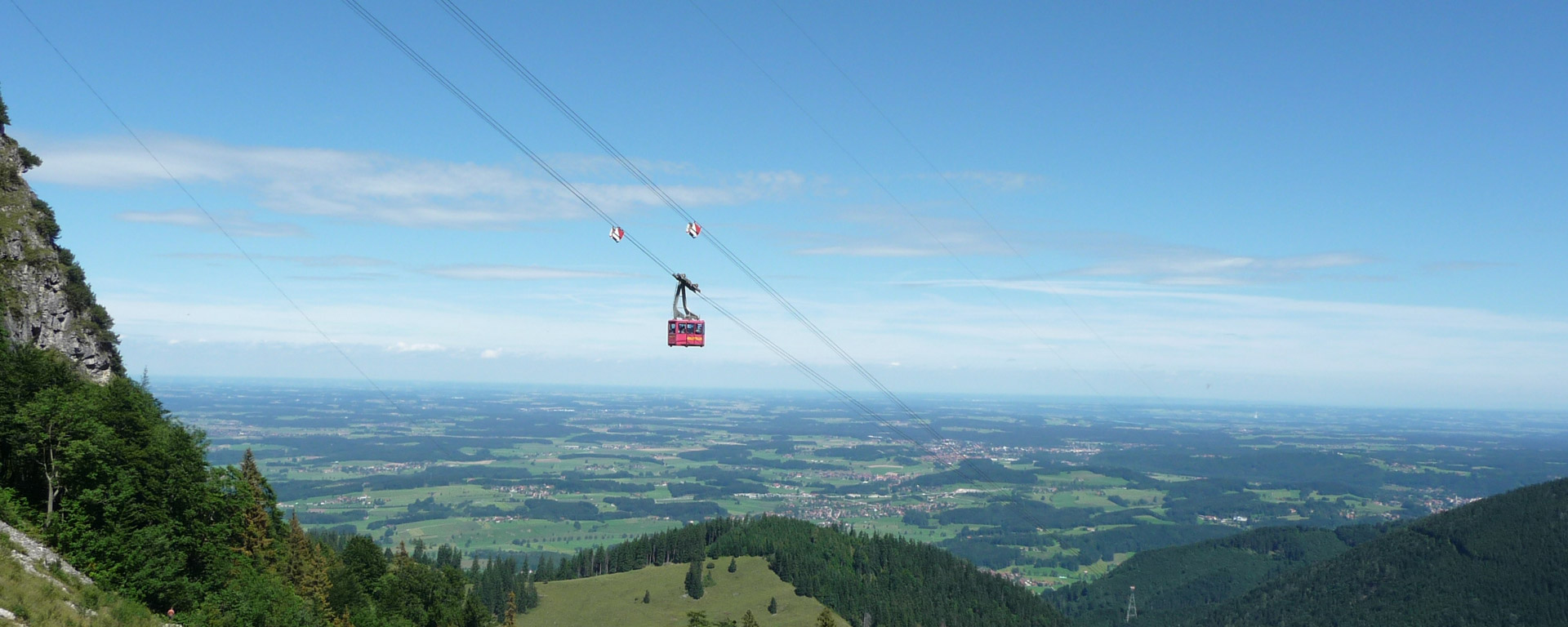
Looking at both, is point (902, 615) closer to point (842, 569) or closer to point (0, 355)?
point (842, 569)

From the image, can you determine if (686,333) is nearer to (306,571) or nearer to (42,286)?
(306,571)

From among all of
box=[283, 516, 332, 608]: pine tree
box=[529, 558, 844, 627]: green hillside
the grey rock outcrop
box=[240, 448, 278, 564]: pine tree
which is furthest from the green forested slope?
the grey rock outcrop

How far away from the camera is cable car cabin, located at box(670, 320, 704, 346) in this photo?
4428cm

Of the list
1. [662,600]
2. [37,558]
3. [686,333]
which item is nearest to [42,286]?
[37,558]

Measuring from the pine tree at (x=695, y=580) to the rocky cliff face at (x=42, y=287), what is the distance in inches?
4268

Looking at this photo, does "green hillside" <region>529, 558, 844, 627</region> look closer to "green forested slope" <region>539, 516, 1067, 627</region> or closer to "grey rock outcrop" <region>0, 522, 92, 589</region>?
"green forested slope" <region>539, 516, 1067, 627</region>

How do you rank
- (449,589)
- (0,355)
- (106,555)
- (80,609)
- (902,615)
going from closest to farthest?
(80,609)
(106,555)
(0,355)
(449,589)
(902,615)

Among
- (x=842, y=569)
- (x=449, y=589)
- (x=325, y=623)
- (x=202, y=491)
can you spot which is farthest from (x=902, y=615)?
(x=202, y=491)

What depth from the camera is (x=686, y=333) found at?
1766 inches

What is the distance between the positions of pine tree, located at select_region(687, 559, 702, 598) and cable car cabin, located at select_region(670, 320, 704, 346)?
431 feet

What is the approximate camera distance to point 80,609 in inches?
1168

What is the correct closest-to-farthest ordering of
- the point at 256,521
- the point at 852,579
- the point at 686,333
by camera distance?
the point at 686,333 < the point at 256,521 < the point at 852,579

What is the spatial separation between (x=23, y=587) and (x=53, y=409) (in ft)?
58.3

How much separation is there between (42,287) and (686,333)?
60.1 m
